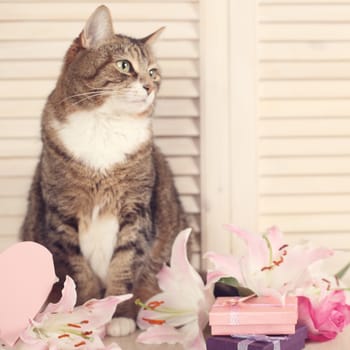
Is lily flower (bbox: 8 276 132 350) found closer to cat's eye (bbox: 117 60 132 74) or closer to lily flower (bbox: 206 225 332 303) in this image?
lily flower (bbox: 206 225 332 303)

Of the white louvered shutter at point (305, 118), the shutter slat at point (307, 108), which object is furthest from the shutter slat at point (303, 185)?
the shutter slat at point (307, 108)

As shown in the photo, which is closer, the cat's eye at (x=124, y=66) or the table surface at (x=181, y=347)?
the table surface at (x=181, y=347)

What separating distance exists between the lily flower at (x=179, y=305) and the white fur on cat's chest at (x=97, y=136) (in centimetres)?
26

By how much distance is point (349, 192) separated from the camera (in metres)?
1.65

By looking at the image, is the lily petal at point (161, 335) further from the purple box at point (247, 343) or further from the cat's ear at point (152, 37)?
the cat's ear at point (152, 37)

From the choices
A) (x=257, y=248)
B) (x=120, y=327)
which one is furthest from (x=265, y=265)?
(x=120, y=327)

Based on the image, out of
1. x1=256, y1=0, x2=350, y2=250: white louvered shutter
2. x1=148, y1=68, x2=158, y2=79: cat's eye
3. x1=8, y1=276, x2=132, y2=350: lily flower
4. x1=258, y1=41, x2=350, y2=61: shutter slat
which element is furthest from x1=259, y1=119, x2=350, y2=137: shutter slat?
x1=8, y1=276, x2=132, y2=350: lily flower

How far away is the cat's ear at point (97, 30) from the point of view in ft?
4.66

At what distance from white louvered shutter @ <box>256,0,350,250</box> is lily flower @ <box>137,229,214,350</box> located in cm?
42

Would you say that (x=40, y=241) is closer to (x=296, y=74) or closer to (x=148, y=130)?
(x=148, y=130)

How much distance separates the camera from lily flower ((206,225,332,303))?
1233 mm

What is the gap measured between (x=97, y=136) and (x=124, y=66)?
0.49 feet

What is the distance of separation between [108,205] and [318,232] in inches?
20.0

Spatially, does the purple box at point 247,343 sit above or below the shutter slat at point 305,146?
below
